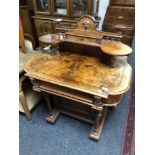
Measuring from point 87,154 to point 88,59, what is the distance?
0.89 meters

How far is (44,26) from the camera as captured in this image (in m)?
2.78

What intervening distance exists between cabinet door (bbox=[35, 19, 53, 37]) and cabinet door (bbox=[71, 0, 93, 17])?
0.51 m

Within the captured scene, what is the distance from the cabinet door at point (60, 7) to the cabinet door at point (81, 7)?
0.11m

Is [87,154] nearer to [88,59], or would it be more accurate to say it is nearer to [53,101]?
[53,101]

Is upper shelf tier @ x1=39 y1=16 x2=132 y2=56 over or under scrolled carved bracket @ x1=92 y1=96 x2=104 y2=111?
over

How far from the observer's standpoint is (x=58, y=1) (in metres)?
2.46

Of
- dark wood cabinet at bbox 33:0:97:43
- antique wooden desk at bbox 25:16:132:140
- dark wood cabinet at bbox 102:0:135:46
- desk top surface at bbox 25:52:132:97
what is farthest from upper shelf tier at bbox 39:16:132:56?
dark wood cabinet at bbox 102:0:135:46

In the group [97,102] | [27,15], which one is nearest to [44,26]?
[27,15]

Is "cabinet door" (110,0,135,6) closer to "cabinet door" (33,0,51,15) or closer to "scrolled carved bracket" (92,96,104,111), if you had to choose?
"cabinet door" (33,0,51,15)

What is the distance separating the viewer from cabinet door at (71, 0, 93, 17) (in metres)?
2.24

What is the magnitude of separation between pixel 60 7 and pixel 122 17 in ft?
3.39

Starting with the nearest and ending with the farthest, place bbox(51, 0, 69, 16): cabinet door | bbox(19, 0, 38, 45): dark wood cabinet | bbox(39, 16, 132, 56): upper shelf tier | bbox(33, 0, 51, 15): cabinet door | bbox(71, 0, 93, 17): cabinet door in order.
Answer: bbox(39, 16, 132, 56): upper shelf tier → bbox(71, 0, 93, 17): cabinet door → bbox(51, 0, 69, 16): cabinet door → bbox(33, 0, 51, 15): cabinet door → bbox(19, 0, 38, 45): dark wood cabinet

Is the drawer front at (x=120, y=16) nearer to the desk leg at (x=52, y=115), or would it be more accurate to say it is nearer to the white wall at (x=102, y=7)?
the white wall at (x=102, y=7)

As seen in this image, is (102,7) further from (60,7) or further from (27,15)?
(27,15)
